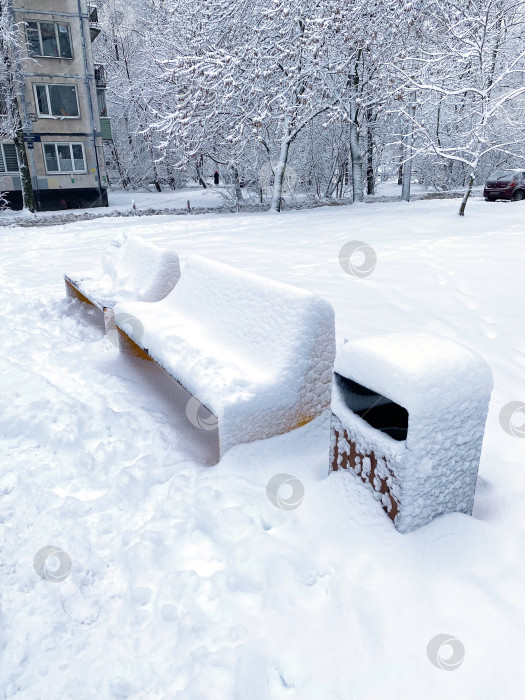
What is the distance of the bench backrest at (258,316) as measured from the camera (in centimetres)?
307

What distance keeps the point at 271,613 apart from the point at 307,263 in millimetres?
6541

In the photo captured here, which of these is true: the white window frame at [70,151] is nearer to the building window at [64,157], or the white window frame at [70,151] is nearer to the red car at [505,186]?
the building window at [64,157]

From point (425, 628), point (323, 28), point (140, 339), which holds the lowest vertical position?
point (425, 628)

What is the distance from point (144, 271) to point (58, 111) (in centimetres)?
2164

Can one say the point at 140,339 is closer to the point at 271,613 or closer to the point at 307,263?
the point at 271,613

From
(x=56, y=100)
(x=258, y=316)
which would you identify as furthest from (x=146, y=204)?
(x=258, y=316)

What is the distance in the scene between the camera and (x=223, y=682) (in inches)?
73.8

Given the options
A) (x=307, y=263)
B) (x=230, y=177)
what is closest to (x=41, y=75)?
(x=230, y=177)

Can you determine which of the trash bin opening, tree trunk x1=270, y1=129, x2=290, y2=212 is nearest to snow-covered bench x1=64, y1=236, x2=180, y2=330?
the trash bin opening

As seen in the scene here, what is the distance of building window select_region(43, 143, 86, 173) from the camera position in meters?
23.1

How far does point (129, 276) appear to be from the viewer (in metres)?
5.59

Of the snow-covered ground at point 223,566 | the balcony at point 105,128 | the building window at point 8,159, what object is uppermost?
the balcony at point 105,128

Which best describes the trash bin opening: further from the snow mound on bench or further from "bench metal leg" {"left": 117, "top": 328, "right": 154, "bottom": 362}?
the snow mound on bench

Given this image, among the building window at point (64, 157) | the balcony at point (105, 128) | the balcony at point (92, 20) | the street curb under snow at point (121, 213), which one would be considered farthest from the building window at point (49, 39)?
the street curb under snow at point (121, 213)
